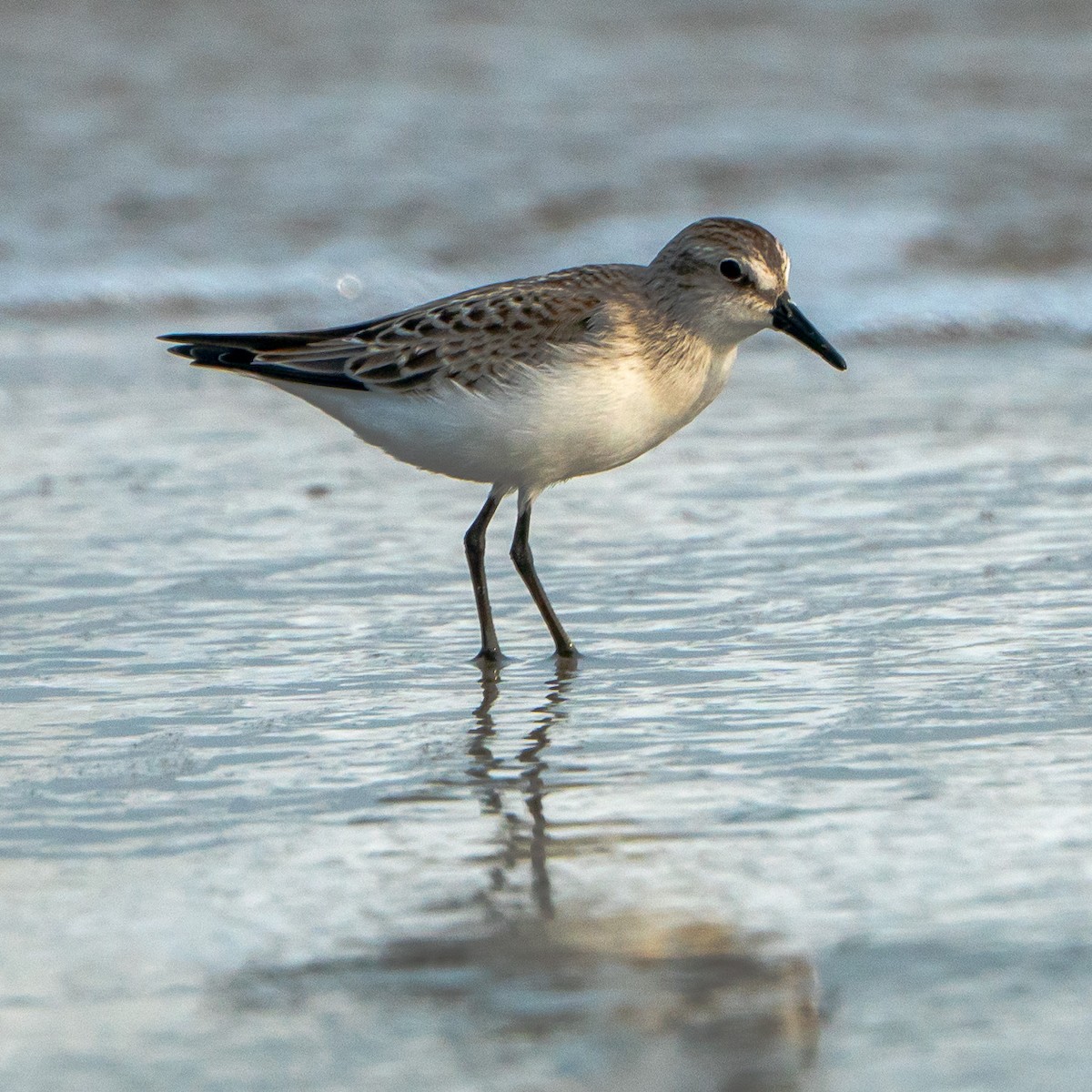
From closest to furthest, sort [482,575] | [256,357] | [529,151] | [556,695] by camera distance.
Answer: [556,695]
[482,575]
[256,357]
[529,151]

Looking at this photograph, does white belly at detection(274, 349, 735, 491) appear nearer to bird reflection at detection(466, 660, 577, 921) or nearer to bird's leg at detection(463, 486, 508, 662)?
bird's leg at detection(463, 486, 508, 662)

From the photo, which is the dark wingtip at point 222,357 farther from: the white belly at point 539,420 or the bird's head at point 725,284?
the bird's head at point 725,284

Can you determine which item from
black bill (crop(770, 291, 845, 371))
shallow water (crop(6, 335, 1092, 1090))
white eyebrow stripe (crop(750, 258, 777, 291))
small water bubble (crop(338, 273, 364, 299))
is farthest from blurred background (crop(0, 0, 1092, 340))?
white eyebrow stripe (crop(750, 258, 777, 291))

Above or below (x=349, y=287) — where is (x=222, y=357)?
below

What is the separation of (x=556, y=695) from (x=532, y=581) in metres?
0.61

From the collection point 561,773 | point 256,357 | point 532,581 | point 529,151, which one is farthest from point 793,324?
point 529,151

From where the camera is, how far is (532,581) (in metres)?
4.89

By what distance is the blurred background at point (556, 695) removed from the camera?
266 centimetres

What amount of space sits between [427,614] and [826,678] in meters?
1.18

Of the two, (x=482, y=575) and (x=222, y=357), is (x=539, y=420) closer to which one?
(x=482, y=575)

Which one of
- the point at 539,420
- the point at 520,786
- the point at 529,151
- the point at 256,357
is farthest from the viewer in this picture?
the point at 529,151

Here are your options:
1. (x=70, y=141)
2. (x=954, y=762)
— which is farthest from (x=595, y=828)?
(x=70, y=141)

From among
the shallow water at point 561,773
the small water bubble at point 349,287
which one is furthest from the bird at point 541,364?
the small water bubble at point 349,287

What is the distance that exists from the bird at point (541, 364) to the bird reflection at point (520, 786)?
12.0 inches
